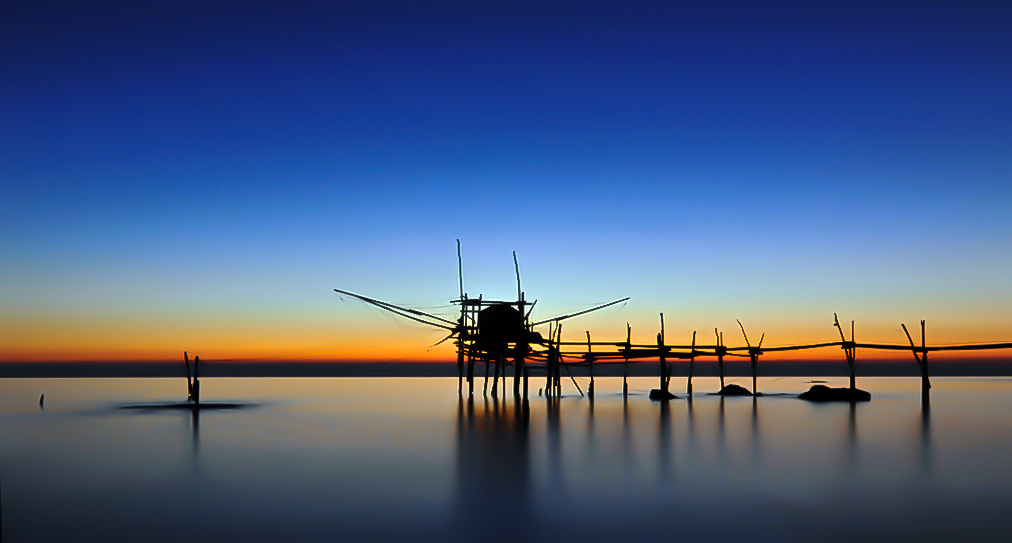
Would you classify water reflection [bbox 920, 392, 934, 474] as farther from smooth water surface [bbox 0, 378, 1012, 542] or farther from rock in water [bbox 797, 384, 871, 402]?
rock in water [bbox 797, 384, 871, 402]

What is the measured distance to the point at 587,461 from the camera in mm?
23594

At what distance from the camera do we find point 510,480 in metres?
20.3

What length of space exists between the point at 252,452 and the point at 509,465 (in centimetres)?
982

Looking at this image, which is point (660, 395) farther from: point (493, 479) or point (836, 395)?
point (493, 479)

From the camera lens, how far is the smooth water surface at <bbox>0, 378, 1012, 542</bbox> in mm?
14602

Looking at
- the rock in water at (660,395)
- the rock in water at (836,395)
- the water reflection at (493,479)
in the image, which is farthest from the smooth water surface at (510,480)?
the rock in water at (660,395)

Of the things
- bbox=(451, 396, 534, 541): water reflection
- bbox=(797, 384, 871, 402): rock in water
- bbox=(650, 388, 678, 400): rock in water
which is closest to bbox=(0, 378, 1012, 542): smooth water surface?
bbox=(451, 396, 534, 541): water reflection

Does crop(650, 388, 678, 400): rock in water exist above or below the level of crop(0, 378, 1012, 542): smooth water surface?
below

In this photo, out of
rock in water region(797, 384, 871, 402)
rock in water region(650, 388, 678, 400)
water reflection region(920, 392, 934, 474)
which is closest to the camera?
water reflection region(920, 392, 934, 474)

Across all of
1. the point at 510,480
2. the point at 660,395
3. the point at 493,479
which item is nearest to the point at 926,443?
the point at 510,480

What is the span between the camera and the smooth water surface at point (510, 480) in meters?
14.6

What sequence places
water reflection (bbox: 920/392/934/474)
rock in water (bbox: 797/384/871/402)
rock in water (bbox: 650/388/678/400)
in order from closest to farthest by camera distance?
water reflection (bbox: 920/392/934/474) < rock in water (bbox: 797/384/871/402) < rock in water (bbox: 650/388/678/400)

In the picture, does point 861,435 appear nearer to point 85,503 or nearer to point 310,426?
point 310,426

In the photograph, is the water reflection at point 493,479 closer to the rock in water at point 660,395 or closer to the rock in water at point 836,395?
the rock in water at point 660,395
